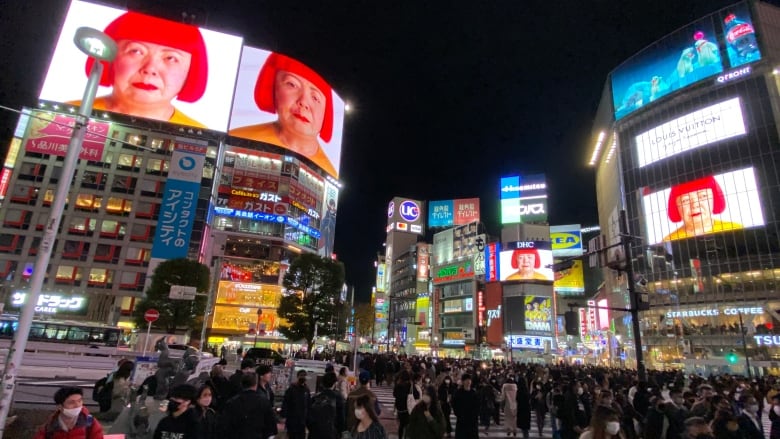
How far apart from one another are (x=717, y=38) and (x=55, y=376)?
235 feet

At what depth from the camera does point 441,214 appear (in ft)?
325

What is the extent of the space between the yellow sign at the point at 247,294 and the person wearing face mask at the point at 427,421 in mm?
56862

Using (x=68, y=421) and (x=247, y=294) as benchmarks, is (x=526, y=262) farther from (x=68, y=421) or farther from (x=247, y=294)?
(x=68, y=421)

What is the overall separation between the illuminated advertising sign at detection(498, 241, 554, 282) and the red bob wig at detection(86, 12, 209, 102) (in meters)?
53.1

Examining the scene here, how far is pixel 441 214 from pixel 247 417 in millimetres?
95191

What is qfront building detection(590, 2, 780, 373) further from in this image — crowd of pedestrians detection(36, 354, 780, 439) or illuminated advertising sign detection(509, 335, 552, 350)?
crowd of pedestrians detection(36, 354, 780, 439)

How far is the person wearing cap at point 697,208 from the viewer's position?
48781 millimetres

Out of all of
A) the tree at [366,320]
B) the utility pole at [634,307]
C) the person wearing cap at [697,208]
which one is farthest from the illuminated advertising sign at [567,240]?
the utility pole at [634,307]

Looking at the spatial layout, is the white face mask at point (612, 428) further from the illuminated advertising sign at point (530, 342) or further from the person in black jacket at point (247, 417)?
the illuminated advertising sign at point (530, 342)

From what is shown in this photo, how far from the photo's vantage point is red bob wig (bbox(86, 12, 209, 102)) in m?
56.3

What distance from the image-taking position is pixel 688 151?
53188 mm

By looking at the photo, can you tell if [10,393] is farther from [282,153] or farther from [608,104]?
[608,104]

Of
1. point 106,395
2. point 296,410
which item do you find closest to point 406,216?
point 106,395

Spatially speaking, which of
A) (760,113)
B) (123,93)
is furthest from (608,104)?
(123,93)
